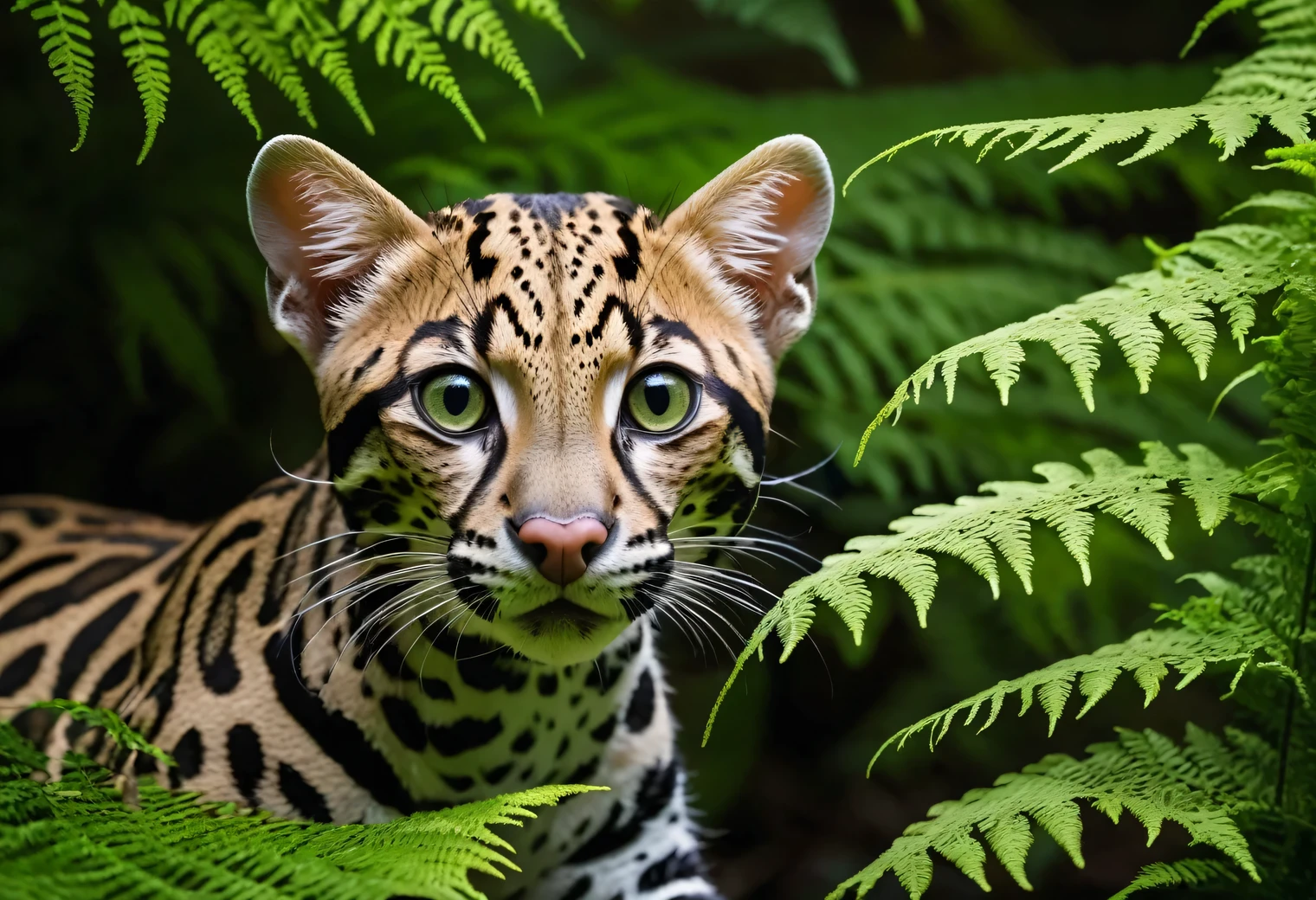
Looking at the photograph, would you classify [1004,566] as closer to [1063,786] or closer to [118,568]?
[1063,786]

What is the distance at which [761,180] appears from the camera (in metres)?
1.84

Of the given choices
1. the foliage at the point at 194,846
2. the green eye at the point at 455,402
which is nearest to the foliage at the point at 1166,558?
the foliage at the point at 194,846

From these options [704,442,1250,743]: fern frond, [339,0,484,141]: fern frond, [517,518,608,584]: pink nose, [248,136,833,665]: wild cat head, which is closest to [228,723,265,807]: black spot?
[248,136,833,665]: wild cat head

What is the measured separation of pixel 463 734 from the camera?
1903 mm

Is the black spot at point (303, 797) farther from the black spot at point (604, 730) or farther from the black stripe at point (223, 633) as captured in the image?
the black spot at point (604, 730)

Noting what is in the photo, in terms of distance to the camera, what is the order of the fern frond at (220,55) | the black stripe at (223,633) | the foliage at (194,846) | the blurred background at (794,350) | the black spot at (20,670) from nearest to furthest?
1. the foliage at (194,846)
2. the fern frond at (220,55)
3. the black stripe at (223,633)
4. the black spot at (20,670)
5. the blurred background at (794,350)

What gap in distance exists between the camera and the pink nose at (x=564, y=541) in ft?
4.99

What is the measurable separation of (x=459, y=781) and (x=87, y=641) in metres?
0.99

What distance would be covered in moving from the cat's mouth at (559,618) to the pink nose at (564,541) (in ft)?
0.25

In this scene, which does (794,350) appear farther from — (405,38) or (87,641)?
(87,641)

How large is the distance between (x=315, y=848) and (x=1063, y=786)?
1.02 meters

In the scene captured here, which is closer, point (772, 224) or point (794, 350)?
point (772, 224)

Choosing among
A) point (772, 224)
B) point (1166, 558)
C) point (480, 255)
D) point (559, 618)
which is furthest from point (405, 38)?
point (1166, 558)

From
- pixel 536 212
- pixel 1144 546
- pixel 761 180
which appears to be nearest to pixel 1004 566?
pixel 1144 546
